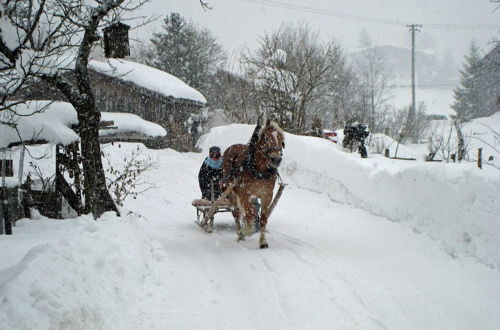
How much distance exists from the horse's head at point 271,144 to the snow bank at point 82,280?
7.73 feet

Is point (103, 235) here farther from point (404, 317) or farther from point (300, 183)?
point (300, 183)

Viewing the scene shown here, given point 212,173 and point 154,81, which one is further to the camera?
point 154,81

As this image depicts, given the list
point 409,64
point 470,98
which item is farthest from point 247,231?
point 409,64

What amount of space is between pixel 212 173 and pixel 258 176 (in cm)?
259

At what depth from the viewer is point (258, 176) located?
289 inches

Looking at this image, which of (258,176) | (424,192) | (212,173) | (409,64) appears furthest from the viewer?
(409,64)

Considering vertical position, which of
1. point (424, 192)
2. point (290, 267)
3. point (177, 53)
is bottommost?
point (290, 267)

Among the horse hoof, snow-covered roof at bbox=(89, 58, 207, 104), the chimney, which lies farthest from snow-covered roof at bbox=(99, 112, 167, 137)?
the horse hoof

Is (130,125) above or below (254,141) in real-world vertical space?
above

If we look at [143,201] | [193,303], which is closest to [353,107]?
[143,201]

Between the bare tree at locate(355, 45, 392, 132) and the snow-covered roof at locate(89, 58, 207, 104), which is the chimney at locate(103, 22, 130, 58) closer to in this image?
the snow-covered roof at locate(89, 58, 207, 104)

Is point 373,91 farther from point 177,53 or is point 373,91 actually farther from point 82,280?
point 82,280

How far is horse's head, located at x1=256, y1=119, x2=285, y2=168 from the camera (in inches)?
268

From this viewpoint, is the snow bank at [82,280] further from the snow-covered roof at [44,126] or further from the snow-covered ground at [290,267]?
the snow-covered roof at [44,126]
